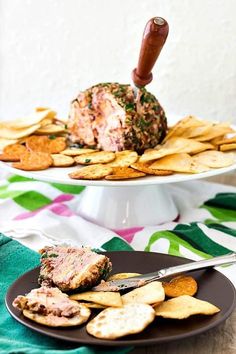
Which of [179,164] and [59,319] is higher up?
[179,164]

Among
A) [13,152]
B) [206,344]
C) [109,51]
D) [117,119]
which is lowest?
[206,344]

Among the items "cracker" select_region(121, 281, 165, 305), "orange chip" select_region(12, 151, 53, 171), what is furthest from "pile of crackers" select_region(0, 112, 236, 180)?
"cracker" select_region(121, 281, 165, 305)

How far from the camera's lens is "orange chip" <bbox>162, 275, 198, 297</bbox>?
46.9 inches

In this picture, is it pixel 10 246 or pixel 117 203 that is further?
pixel 117 203

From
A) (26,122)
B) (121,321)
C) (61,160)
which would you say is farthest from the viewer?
(26,122)

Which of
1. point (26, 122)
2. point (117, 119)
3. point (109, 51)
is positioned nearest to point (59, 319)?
point (117, 119)

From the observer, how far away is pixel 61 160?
172 centimetres

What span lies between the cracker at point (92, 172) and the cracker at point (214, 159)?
0.24 m

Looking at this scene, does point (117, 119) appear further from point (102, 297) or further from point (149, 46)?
point (102, 297)

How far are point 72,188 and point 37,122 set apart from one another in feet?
0.70

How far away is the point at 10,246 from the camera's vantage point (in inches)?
57.7

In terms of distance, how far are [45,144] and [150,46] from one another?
15.1 inches

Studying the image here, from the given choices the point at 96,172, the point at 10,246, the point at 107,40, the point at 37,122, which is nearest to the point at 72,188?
the point at 37,122

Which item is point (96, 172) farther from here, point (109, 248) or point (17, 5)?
point (17, 5)
